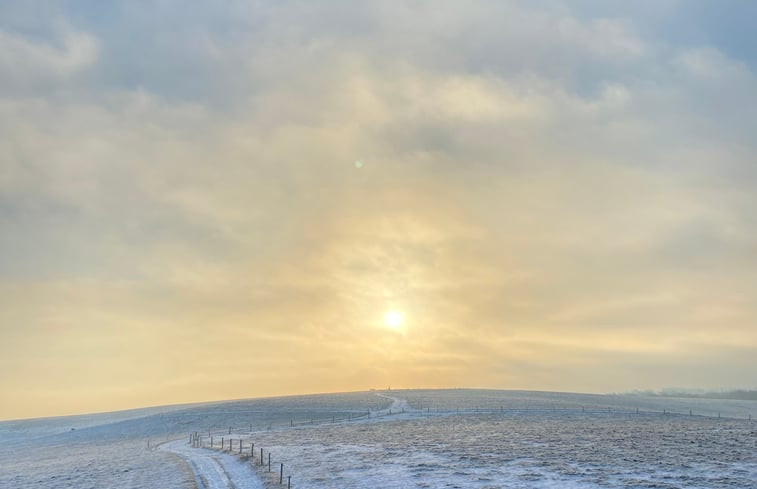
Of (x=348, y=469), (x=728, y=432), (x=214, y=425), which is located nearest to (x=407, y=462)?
(x=348, y=469)

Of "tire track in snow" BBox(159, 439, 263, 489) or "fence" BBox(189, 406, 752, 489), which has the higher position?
"fence" BBox(189, 406, 752, 489)

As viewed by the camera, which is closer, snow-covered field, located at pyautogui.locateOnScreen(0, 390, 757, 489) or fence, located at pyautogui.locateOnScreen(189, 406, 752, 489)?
snow-covered field, located at pyautogui.locateOnScreen(0, 390, 757, 489)

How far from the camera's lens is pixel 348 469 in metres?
48.5

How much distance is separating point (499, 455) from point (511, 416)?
5282cm

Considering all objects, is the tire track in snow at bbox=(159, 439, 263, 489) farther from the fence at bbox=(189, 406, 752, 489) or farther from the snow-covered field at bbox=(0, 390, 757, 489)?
the fence at bbox=(189, 406, 752, 489)

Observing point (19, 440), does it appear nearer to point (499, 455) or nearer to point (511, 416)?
point (511, 416)

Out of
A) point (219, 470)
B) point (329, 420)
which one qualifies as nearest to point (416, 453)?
point (219, 470)

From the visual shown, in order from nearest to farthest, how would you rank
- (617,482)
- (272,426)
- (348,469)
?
1. (617,482)
2. (348,469)
3. (272,426)

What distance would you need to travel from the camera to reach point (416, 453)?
186 feet

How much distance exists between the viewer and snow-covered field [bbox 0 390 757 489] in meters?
42.8

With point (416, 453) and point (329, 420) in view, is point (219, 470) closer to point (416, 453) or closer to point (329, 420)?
point (416, 453)

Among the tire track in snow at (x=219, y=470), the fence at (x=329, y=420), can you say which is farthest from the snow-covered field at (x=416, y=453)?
the fence at (x=329, y=420)

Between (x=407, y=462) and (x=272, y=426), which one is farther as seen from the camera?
(x=272, y=426)

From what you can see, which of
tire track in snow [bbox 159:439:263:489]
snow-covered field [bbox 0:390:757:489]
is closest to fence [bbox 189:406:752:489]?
snow-covered field [bbox 0:390:757:489]
